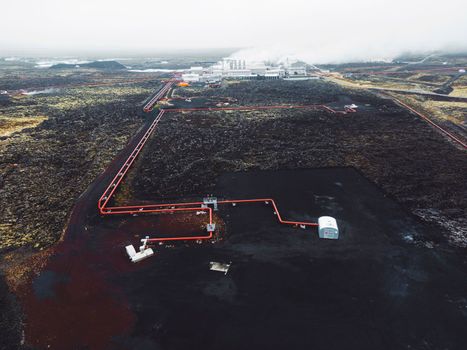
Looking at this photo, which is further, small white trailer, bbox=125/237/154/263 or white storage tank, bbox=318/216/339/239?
white storage tank, bbox=318/216/339/239

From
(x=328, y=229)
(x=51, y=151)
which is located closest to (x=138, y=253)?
(x=328, y=229)

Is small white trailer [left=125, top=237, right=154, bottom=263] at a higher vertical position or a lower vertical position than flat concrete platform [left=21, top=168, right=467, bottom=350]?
higher

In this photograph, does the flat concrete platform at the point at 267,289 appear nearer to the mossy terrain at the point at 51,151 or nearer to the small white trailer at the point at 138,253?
the small white trailer at the point at 138,253

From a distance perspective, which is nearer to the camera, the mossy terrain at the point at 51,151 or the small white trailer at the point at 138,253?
the small white trailer at the point at 138,253

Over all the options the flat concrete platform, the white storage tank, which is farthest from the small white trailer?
the white storage tank

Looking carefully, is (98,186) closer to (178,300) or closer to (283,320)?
(178,300)

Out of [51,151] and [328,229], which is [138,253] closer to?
[328,229]

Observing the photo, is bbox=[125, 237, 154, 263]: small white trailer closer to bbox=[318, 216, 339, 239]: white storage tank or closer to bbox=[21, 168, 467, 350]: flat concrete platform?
bbox=[21, 168, 467, 350]: flat concrete platform

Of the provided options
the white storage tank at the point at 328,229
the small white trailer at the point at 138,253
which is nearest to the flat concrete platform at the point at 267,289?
the small white trailer at the point at 138,253

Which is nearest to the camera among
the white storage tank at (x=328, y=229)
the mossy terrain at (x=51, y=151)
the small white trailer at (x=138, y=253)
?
the small white trailer at (x=138, y=253)
